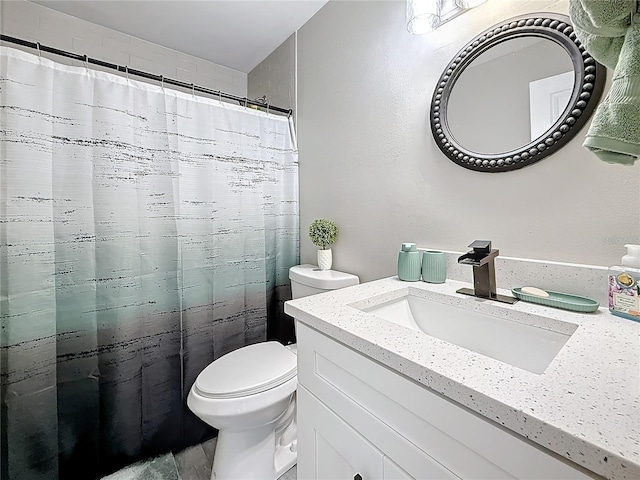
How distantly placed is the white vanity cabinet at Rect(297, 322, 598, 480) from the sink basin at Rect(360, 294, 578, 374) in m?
0.25

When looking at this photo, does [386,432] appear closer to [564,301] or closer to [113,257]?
[564,301]

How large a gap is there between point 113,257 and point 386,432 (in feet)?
4.10

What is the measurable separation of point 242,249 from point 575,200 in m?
1.40

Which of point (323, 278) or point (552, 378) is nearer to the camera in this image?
point (552, 378)

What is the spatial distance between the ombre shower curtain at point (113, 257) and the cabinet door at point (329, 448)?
0.89 meters

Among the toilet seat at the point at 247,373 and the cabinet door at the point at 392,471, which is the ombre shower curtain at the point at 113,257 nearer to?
the toilet seat at the point at 247,373

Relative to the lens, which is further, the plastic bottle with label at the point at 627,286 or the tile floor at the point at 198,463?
the tile floor at the point at 198,463

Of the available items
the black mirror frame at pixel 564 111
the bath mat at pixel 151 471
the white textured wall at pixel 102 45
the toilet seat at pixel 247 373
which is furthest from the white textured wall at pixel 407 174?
the bath mat at pixel 151 471

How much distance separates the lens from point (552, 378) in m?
0.45

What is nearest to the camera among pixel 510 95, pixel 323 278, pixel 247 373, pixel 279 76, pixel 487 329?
pixel 487 329

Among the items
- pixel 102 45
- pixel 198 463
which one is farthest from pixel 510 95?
pixel 102 45

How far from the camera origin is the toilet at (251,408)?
105 cm

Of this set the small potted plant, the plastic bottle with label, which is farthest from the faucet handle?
the small potted plant

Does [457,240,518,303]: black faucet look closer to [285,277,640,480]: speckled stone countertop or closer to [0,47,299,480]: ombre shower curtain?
[285,277,640,480]: speckled stone countertop
